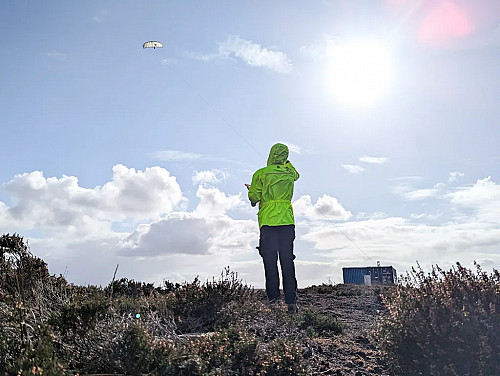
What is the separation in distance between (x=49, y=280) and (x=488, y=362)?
6042mm

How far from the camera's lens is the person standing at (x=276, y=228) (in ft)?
26.1

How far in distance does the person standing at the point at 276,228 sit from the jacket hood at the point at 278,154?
7.7 inches

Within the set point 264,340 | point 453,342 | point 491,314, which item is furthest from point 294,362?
point 491,314

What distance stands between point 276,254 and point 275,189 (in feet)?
3.15

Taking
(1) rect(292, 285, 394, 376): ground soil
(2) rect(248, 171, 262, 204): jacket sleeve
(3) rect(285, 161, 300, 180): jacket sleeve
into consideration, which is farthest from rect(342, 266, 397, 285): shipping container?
(2) rect(248, 171, 262, 204): jacket sleeve

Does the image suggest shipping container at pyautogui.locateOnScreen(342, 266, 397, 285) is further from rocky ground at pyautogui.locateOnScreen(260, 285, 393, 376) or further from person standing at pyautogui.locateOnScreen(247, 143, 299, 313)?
person standing at pyautogui.locateOnScreen(247, 143, 299, 313)

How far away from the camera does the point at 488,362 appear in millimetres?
4043

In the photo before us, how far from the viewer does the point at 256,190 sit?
327 inches

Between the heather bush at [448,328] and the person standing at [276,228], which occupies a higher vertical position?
the person standing at [276,228]

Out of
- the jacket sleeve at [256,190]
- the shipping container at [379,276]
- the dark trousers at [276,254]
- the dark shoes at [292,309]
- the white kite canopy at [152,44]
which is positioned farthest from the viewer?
the shipping container at [379,276]

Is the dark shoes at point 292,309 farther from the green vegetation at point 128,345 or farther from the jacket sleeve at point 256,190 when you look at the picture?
the jacket sleeve at point 256,190

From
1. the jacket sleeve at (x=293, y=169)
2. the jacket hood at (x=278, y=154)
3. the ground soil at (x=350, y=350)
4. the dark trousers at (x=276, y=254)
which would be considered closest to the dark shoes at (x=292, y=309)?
the dark trousers at (x=276, y=254)

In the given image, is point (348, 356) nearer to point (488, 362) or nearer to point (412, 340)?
point (412, 340)

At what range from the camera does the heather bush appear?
13.5 feet
